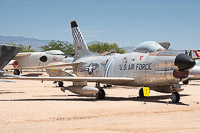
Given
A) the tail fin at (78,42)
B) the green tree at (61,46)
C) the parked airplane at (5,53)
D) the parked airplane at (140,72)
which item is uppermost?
the green tree at (61,46)

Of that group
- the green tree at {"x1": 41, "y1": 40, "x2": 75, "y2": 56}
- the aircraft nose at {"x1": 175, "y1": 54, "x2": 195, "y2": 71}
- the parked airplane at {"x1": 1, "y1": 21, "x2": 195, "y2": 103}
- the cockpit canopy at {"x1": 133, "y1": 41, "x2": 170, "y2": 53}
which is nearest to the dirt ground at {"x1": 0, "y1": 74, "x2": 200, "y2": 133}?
the aircraft nose at {"x1": 175, "y1": 54, "x2": 195, "y2": 71}

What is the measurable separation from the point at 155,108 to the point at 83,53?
408 inches

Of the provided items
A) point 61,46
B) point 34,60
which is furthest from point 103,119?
point 61,46

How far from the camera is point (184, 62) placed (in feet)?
47.8

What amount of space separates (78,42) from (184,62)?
404 inches

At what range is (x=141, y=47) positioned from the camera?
57.8ft

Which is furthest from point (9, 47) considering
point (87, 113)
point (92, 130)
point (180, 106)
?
point (92, 130)

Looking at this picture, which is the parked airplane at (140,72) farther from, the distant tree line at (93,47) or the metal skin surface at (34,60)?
the distant tree line at (93,47)

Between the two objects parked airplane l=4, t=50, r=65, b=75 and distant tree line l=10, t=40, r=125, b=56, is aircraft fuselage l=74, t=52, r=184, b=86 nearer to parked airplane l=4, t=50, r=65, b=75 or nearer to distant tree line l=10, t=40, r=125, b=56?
parked airplane l=4, t=50, r=65, b=75

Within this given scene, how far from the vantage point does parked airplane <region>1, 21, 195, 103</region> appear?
1523 cm

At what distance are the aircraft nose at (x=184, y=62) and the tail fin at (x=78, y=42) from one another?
29.6 feet

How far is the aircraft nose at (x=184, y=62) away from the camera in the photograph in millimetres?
14461

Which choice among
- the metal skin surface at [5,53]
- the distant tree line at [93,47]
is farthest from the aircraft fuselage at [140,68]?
the distant tree line at [93,47]

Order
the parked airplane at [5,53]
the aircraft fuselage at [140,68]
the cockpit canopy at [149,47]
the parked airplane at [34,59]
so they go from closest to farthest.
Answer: the aircraft fuselage at [140,68], the cockpit canopy at [149,47], the parked airplane at [5,53], the parked airplane at [34,59]
